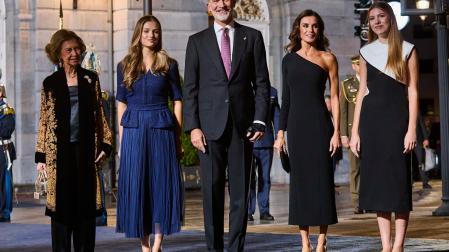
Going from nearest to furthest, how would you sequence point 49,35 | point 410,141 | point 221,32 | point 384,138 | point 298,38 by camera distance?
point 221,32 < point 410,141 < point 384,138 < point 298,38 < point 49,35

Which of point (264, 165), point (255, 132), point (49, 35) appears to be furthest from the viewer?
point (49, 35)

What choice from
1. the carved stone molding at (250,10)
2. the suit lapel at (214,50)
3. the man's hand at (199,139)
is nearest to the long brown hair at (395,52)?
the suit lapel at (214,50)

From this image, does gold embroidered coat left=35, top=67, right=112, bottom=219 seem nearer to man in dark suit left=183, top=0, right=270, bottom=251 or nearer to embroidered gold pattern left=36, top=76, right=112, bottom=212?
embroidered gold pattern left=36, top=76, right=112, bottom=212

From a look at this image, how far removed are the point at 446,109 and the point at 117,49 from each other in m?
10.9

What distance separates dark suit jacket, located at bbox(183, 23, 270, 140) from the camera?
884cm

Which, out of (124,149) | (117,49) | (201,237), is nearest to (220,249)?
(124,149)

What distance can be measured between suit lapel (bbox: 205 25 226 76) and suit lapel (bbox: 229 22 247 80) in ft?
0.29

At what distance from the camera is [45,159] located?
9453 millimetres

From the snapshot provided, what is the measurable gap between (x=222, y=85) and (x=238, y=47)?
34 cm

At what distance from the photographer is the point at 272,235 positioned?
1216 centimetres

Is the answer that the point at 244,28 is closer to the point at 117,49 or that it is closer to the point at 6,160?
the point at 6,160

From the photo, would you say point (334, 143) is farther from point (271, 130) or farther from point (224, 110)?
point (271, 130)

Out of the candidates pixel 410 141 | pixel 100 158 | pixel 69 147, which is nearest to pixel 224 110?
pixel 100 158

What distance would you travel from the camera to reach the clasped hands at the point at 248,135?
8.77 m
